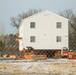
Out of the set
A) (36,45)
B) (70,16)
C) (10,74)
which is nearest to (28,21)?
(36,45)

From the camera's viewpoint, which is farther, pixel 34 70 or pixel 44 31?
pixel 44 31

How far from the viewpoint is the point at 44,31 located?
166 feet

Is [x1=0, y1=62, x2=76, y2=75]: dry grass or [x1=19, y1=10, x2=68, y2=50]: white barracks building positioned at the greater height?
[x1=19, y1=10, x2=68, y2=50]: white barracks building

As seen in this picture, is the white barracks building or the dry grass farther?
the white barracks building

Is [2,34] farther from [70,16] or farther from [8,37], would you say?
[70,16]

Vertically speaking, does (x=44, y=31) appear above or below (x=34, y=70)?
above

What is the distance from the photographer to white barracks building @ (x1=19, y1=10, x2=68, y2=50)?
4966cm

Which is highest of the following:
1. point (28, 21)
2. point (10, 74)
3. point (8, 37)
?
point (28, 21)

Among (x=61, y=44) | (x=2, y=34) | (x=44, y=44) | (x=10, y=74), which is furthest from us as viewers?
(x=61, y=44)

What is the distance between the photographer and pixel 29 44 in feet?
164

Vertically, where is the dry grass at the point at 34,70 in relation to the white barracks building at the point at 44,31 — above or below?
below

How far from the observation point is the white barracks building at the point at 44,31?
49656mm

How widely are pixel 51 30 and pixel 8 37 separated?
19.5 meters

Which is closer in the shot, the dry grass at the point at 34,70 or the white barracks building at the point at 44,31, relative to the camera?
the dry grass at the point at 34,70
